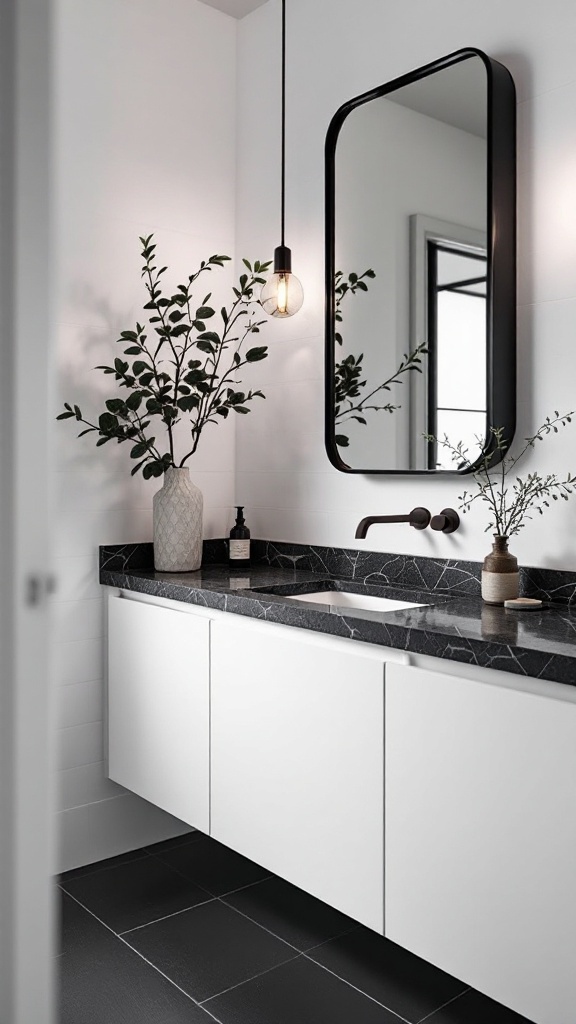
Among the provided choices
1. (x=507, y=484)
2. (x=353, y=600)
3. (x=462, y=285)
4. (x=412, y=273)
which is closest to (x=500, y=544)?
(x=507, y=484)

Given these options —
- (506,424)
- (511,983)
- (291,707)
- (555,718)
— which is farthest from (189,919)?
(506,424)

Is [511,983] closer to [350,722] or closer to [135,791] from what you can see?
[350,722]

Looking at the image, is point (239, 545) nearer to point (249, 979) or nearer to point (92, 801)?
point (92, 801)

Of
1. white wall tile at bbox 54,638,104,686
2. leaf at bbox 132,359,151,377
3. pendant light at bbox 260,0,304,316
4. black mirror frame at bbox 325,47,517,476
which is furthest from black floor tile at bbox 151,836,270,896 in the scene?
pendant light at bbox 260,0,304,316

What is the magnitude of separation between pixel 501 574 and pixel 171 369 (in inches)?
51.4

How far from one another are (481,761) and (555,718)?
0.18 meters

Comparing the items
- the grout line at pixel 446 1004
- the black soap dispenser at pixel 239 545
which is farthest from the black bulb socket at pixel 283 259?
the grout line at pixel 446 1004

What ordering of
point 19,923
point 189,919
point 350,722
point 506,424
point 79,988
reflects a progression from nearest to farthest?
point 19,923
point 350,722
point 79,988
point 506,424
point 189,919

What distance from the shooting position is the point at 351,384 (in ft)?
7.97

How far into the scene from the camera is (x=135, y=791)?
2.46 m

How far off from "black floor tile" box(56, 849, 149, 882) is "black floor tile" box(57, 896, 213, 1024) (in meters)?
0.39

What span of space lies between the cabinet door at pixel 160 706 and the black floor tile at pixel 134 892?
23 cm

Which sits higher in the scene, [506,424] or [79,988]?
[506,424]

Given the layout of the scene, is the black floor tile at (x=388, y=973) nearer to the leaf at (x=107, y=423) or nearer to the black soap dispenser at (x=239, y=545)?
the black soap dispenser at (x=239, y=545)
